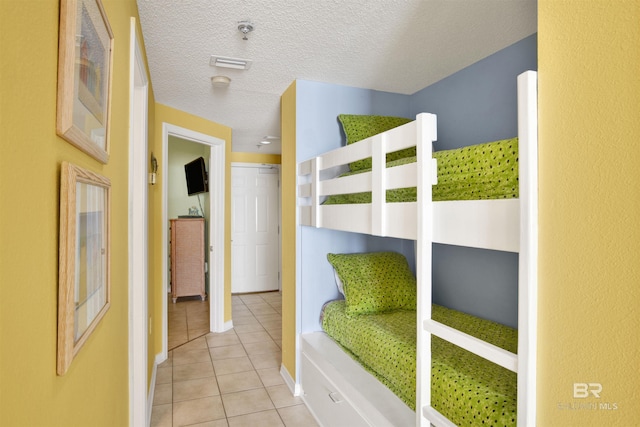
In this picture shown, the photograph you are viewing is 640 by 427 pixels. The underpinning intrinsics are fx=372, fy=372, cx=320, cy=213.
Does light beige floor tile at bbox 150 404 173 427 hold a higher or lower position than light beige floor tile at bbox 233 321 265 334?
lower

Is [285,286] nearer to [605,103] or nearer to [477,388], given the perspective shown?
[477,388]

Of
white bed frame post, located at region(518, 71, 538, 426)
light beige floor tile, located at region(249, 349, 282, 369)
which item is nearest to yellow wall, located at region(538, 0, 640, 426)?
white bed frame post, located at region(518, 71, 538, 426)

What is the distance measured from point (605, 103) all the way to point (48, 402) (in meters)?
1.21

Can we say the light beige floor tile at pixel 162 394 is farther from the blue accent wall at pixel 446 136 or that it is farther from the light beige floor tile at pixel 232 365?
the blue accent wall at pixel 446 136

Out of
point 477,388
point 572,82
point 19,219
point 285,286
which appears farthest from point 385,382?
point 19,219

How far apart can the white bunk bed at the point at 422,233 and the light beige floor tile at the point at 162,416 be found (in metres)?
0.92

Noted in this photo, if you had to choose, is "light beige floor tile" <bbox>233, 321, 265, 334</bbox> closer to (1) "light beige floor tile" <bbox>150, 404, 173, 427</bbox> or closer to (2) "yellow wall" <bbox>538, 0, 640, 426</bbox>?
(1) "light beige floor tile" <bbox>150, 404, 173, 427</bbox>

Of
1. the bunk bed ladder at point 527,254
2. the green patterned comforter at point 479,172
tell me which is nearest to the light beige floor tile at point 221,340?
the green patterned comforter at point 479,172

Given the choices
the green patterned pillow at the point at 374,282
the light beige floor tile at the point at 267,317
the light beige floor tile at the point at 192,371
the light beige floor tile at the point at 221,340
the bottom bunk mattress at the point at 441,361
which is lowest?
the light beige floor tile at the point at 192,371

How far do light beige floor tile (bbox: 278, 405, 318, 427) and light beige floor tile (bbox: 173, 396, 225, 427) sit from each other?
1.35 feet

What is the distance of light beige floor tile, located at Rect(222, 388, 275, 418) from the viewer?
99.6 inches

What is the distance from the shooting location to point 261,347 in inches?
145

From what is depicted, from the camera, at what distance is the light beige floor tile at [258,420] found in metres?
2.37

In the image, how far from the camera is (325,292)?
2.79 m
